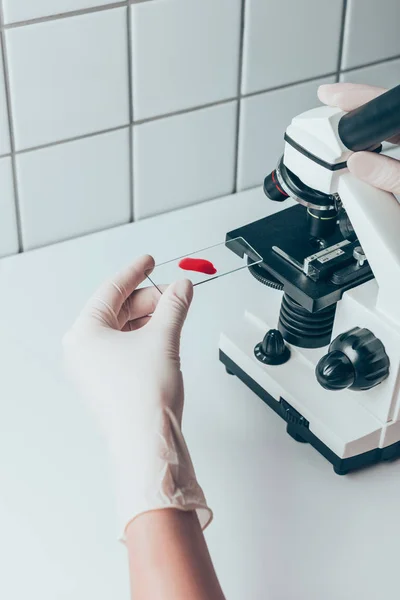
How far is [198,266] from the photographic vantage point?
3.51 feet

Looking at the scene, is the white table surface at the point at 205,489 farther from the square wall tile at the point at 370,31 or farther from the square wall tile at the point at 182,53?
the square wall tile at the point at 370,31

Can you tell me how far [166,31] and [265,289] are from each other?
41cm

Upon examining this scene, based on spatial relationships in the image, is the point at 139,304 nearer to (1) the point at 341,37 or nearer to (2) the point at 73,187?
(2) the point at 73,187

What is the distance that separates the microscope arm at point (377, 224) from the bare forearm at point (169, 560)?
34 centimetres

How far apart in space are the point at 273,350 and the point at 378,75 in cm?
68

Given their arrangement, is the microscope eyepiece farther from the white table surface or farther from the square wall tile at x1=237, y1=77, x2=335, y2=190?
the square wall tile at x1=237, y1=77, x2=335, y2=190

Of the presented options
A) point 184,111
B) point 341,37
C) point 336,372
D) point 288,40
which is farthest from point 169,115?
point 336,372

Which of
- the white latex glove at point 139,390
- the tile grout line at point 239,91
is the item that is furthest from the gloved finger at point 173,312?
the tile grout line at point 239,91

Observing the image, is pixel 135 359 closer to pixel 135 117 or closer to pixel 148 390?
pixel 148 390

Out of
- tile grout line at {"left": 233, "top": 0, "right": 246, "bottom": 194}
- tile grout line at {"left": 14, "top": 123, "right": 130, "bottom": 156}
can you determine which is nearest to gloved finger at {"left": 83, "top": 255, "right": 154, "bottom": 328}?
tile grout line at {"left": 14, "top": 123, "right": 130, "bottom": 156}

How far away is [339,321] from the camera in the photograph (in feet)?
3.36

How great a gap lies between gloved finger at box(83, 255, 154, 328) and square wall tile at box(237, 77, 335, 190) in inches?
19.9

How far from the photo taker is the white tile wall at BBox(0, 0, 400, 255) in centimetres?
121

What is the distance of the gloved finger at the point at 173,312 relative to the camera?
3.03 ft
